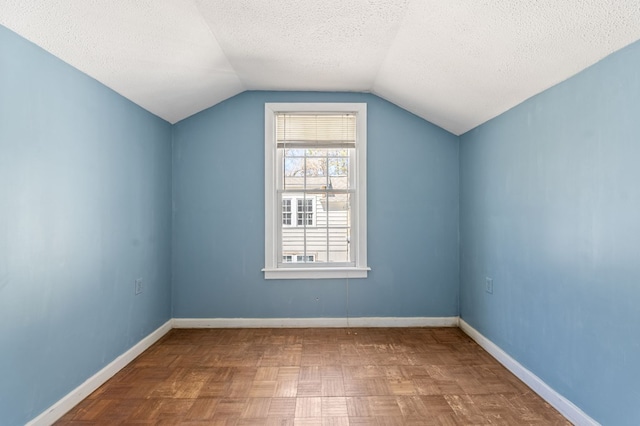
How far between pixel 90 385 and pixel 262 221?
2.06m

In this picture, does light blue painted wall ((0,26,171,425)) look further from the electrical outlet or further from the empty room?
the electrical outlet

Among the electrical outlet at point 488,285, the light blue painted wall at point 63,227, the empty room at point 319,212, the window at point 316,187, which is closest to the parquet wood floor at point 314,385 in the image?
the empty room at point 319,212

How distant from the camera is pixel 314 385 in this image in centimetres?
267

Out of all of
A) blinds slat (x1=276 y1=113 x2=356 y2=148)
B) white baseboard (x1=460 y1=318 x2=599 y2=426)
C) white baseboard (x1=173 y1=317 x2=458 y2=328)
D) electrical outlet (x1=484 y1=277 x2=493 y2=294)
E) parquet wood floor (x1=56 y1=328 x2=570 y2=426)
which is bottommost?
parquet wood floor (x1=56 y1=328 x2=570 y2=426)

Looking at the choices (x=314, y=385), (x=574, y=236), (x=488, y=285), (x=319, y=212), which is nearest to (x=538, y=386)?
(x=488, y=285)

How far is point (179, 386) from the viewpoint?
2.67 metres

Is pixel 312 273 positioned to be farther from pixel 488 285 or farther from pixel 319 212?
pixel 488 285

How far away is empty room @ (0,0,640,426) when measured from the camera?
6.52ft

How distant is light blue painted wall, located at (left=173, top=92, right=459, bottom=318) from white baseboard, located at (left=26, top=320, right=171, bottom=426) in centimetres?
67

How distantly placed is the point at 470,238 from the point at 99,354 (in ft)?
11.3

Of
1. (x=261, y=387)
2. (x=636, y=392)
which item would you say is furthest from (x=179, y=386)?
(x=636, y=392)

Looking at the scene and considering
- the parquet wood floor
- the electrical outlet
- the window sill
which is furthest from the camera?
the window sill

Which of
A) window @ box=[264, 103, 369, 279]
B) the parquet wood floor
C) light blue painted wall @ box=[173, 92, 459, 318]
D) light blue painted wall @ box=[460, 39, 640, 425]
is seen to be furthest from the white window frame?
light blue painted wall @ box=[460, 39, 640, 425]

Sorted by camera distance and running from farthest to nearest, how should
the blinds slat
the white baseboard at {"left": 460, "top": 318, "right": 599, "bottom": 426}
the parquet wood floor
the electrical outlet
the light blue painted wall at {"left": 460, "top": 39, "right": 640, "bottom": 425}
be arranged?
the blinds slat
the electrical outlet
the parquet wood floor
the white baseboard at {"left": 460, "top": 318, "right": 599, "bottom": 426}
the light blue painted wall at {"left": 460, "top": 39, "right": 640, "bottom": 425}
